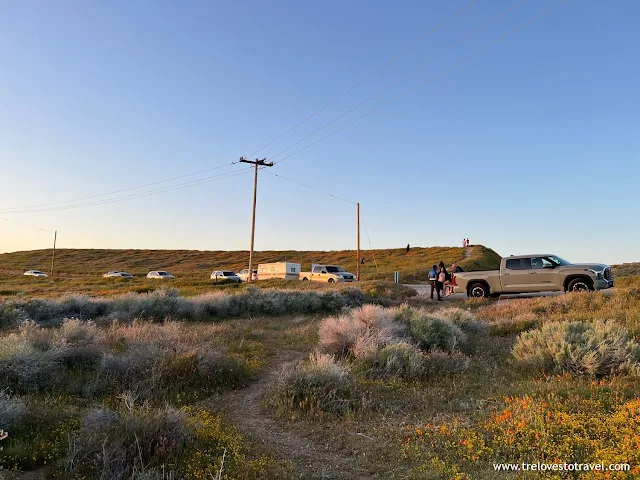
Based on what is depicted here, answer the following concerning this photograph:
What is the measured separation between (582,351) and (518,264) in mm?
11569

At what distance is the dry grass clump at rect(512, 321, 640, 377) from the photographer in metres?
6.69

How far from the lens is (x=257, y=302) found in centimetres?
1659

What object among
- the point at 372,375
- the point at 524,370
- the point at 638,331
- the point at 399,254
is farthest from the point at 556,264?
the point at 399,254

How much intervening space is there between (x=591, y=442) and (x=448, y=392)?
237 cm

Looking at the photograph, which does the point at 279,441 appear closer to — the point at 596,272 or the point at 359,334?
the point at 359,334

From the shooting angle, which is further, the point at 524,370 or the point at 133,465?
the point at 524,370

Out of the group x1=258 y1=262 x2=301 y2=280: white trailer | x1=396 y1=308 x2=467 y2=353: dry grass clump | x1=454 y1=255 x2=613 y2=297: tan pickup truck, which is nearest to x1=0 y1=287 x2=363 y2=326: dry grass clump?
x1=454 y1=255 x2=613 y2=297: tan pickup truck

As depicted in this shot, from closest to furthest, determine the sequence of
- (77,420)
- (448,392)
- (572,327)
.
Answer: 1. (77,420)
2. (448,392)
3. (572,327)

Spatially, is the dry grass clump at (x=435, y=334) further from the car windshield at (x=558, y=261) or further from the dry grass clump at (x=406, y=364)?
the car windshield at (x=558, y=261)

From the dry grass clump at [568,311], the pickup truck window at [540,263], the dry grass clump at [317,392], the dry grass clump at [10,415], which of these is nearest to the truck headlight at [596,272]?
the pickup truck window at [540,263]

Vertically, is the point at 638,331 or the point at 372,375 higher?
the point at 638,331

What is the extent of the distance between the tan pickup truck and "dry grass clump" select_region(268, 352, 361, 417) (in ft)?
44.9

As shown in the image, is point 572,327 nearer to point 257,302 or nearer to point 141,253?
point 257,302

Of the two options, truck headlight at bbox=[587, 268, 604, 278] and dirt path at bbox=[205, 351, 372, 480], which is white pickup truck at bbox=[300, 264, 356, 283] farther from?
dirt path at bbox=[205, 351, 372, 480]
